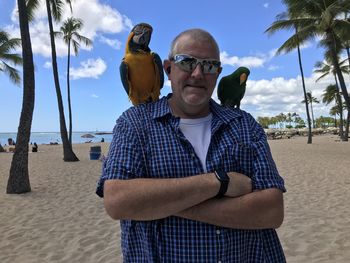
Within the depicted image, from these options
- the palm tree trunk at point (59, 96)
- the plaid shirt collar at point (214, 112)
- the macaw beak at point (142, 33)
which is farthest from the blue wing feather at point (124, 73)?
the palm tree trunk at point (59, 96)

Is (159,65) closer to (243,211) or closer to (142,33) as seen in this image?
(142,33)

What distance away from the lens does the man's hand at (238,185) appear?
1326mm

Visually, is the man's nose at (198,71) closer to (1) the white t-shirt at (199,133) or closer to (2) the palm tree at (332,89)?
(1) the white t-shirt at (199,133)

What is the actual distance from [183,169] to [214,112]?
356mm

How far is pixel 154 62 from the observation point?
197cm

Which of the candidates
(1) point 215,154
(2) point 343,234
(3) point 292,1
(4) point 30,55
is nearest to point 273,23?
(3) point 292,1

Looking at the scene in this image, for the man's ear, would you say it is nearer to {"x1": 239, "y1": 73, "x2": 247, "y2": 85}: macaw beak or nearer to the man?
the man

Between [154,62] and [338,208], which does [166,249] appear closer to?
[154,62]

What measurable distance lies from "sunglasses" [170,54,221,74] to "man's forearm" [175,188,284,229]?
1.89 feet

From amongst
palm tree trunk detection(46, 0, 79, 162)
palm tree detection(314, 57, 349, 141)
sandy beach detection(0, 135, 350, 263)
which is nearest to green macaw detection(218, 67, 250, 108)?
sandy beach detection(0, 135, 350, 263)

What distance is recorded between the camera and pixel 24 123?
26.8ft

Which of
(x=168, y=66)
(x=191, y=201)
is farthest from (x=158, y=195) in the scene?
(x=168, y=66)

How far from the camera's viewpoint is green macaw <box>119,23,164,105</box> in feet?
6.37

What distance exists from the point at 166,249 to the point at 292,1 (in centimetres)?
1815
